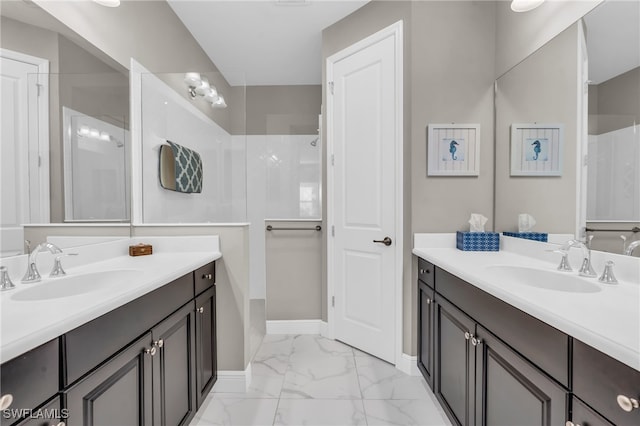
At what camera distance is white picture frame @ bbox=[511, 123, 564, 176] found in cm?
156

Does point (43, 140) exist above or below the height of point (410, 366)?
above

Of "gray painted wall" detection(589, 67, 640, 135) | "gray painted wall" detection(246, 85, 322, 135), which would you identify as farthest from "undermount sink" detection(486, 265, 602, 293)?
"gray painted wall" detection(246, 85, 322, 135)

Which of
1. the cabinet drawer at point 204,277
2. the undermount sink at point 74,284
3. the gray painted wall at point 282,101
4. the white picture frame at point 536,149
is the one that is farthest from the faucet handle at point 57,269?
the gray painted wall at point 282,101

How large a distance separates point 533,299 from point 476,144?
4.59 feet

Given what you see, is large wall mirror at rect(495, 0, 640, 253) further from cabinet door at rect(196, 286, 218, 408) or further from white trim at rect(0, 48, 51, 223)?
white trim at rect(0, 48, 51, 223)

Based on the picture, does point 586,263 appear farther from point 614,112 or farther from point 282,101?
point 282,101

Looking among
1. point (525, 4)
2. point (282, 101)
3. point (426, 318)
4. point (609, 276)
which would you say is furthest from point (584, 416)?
point (282, 101)

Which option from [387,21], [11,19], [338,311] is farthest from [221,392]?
[387,21]

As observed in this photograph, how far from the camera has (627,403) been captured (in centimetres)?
62

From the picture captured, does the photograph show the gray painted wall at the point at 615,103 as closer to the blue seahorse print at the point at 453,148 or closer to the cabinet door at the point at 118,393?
the blue seahorse print at the point at 453,148

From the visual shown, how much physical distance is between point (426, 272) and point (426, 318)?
0.29m

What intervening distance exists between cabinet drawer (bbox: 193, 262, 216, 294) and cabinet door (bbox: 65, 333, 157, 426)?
0.47 meters

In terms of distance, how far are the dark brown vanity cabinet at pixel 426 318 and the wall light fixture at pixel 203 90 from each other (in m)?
1.83

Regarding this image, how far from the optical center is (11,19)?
1.09m
